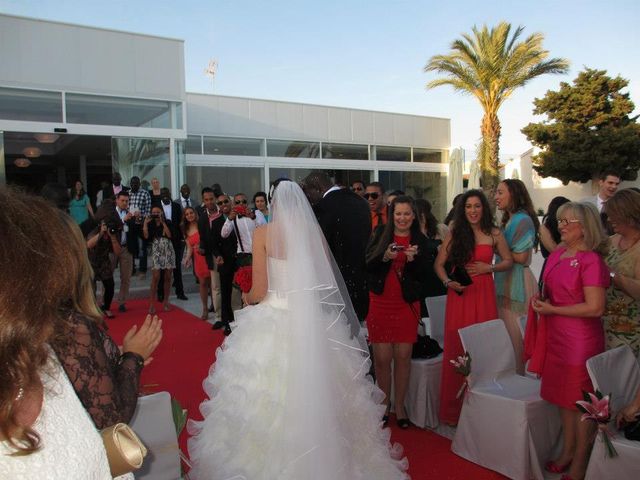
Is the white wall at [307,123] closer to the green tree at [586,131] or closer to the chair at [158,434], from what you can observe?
the green tree at [586,131]

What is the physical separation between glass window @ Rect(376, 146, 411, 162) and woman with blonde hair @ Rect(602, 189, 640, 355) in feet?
51.2

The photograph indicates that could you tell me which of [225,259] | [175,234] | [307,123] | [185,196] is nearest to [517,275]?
[225,259]

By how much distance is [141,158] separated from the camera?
11914 millimetres

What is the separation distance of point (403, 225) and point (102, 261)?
5.05m

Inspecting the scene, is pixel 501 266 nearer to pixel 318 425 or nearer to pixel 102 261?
pixel 318 425

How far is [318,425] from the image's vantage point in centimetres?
270

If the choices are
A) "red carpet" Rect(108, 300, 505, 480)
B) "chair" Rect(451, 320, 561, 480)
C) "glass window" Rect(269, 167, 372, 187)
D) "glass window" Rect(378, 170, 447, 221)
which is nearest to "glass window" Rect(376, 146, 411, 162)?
"glass window" Rect(378, 170, 447, 221)

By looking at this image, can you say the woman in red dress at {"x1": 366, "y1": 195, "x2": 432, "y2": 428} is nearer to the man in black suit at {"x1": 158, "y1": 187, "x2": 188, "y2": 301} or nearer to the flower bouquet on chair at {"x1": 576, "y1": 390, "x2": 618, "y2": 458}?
the flower bouquet on chair at {"x1": 576, "y1": 390, "x2": 618, "y2": 458}

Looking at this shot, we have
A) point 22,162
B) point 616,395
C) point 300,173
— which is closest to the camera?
point 616,395

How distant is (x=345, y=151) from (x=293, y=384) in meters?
15.5

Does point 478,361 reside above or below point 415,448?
above

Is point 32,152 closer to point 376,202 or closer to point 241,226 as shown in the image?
point 241,226

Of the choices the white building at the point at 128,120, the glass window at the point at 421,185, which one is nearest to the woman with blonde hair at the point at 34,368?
the white building at the point at 128,120

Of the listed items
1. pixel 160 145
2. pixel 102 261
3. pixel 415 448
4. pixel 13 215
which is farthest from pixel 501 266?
pixel 160 145
